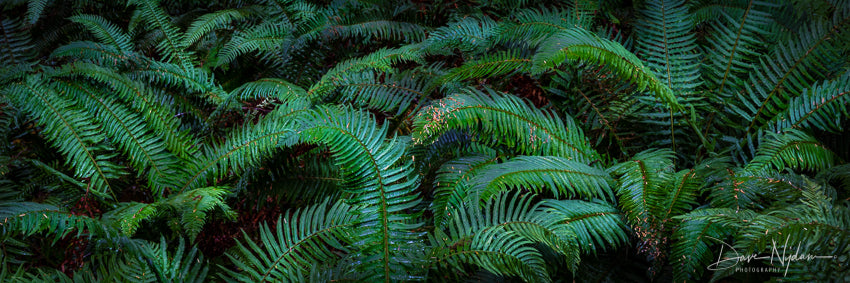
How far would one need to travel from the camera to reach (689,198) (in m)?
1.71

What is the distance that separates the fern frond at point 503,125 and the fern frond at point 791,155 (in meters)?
0.63

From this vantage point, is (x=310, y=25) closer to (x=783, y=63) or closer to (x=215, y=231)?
(x=215, y=231)

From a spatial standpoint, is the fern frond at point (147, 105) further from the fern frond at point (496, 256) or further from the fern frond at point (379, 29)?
the fern frond at point (496, 256)

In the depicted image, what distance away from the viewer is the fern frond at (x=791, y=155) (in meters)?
1.84

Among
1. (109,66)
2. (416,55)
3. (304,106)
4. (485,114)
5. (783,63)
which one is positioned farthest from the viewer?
(109,66)

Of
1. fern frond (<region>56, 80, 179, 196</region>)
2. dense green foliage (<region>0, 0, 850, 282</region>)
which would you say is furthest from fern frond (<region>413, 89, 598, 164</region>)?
fern frond (<region>56, 80, 179, 196</region>)

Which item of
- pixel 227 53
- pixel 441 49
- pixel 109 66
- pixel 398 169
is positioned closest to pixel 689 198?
pixel 398 169

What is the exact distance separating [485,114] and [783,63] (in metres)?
1.48

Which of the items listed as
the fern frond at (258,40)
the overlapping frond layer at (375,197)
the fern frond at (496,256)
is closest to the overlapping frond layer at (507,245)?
the fern frond at (496,256)

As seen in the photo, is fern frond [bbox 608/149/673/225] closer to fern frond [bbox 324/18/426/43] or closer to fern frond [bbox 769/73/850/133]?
fern frond [bbox 769/73/850/133]

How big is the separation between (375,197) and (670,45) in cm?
177

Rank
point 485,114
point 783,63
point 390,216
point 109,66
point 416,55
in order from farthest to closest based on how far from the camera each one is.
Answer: point 109,66 → point 416,55 → point 783,63 → point 485,114 → point 390,216

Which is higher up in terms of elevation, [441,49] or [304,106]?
[441,49]

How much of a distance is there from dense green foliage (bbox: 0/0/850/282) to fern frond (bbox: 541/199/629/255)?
0.03 ft
